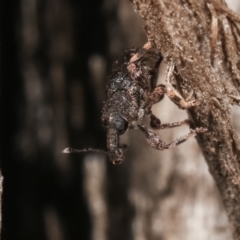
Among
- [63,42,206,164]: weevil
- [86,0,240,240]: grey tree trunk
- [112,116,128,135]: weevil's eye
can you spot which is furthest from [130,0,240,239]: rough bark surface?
[112,116,128,135]: weevil's eye

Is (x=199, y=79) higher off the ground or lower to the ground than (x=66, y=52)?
lower

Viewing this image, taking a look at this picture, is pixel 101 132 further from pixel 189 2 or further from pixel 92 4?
pixel 189 2

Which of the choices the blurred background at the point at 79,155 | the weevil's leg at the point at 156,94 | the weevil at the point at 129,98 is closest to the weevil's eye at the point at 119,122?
the weevil at the point at 129,98

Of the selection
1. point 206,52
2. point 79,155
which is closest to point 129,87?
point 206,52

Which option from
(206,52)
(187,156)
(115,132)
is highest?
(206,52)

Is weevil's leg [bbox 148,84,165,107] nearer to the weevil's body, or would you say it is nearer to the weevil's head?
the weevil's body

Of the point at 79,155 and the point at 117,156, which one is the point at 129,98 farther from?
the point at 79,155

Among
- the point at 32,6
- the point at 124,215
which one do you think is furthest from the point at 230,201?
the point at 32,6
